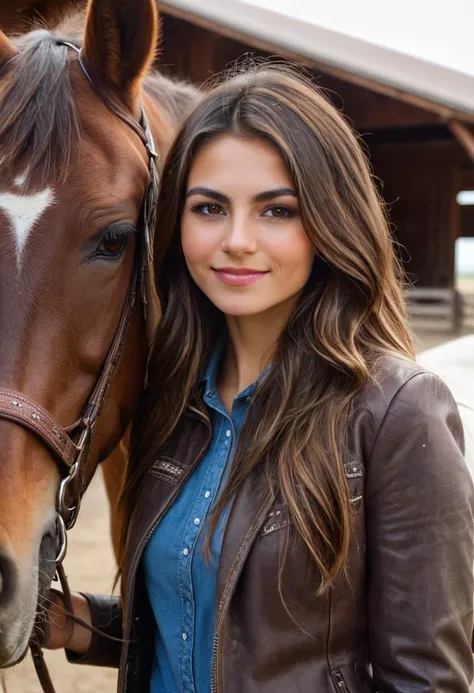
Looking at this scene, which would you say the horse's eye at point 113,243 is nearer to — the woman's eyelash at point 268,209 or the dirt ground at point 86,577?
Result: the woman's eyelash at point 268,209

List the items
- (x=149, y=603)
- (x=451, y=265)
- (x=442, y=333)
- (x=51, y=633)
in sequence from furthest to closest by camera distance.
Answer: (x=451, y=265)
(x=442, y=333)
(x=51, y=633)
(x=149, y=603)

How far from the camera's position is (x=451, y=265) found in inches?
538

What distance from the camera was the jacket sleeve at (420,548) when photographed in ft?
3.79

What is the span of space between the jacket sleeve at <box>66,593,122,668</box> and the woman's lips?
857 mm

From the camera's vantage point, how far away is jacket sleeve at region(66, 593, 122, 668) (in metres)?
1.64

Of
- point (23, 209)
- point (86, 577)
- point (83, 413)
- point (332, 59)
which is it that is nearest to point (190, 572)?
point (83, 413)

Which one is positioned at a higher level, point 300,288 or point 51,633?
point 300,288

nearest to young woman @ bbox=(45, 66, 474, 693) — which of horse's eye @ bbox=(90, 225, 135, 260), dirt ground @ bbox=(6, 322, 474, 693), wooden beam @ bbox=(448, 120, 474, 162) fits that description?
horse's eye @ bbox=(90, 225, 135, 260)

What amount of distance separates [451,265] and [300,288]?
13.0 m

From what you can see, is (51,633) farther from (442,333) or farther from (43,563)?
(442,333)

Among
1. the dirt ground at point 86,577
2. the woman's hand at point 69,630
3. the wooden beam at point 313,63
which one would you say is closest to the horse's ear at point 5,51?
the woman's hand at point 69,630

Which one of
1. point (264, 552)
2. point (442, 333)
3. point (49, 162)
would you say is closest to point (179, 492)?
point (264, 552)

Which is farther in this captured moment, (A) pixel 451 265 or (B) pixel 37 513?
(A) pixel 451 265

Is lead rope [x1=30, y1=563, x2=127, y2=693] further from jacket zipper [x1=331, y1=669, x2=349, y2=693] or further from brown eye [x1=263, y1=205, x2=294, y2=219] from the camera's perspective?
brown eye [x1=263, y1=205, x2=294, y2=219]
